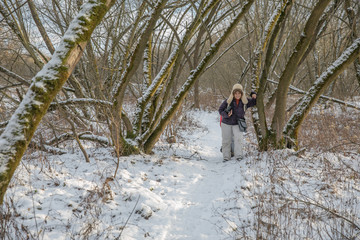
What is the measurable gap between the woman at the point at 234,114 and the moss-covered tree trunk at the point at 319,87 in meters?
0.94

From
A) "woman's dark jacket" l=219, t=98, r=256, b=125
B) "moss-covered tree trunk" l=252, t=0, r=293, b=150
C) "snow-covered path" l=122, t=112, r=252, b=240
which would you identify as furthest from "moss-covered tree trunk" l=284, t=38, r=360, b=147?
"snow-covered path" l=122, t=112, r=252, b=240

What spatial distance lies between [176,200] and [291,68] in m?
3.20

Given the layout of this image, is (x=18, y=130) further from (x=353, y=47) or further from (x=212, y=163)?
(x=353, y=47)

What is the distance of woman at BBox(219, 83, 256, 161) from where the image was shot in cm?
474

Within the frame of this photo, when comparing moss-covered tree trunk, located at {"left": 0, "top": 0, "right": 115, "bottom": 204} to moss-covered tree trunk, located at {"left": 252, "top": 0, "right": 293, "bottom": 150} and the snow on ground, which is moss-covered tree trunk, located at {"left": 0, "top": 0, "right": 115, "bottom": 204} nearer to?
the snow on ground

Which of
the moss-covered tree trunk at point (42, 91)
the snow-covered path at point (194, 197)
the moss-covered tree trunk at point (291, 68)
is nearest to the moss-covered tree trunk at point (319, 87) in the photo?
the moss-covered tree trunk at point (291, 68)

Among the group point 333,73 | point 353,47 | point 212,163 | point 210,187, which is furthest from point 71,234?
point 353,47

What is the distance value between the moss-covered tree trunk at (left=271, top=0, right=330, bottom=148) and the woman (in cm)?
64

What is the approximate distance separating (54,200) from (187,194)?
1.70 m

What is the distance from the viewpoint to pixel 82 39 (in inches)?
68.3

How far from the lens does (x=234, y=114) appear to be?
15.9ft

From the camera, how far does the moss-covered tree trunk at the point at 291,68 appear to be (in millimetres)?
3570

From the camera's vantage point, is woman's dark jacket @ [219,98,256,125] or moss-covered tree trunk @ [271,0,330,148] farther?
woman's dark jacket @ [219,98,256,125]

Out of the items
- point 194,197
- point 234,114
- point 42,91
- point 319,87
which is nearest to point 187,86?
point 234,114
